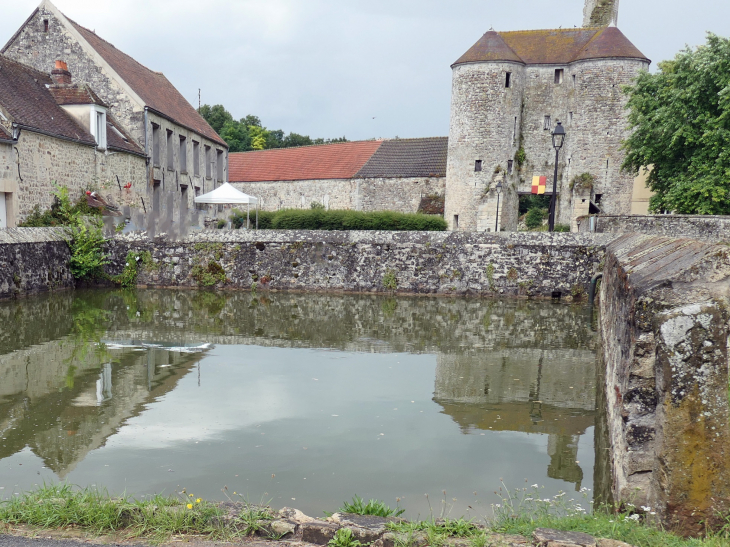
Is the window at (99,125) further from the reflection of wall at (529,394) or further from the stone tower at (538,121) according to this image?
the stone tower at (538,121)

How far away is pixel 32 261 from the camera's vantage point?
508 inches

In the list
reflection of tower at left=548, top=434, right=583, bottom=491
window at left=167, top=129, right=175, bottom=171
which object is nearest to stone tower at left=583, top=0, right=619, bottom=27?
window at left=167, top=129, right=175, bottom=171

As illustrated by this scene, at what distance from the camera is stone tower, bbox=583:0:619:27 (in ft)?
113

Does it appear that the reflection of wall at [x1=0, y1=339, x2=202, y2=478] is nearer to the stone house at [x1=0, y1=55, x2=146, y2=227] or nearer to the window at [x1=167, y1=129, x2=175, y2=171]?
the stone house at [x1=0, y1=55, x2=146, y2=227]

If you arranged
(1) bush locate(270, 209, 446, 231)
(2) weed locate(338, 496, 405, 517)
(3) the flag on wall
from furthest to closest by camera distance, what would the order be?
(3) the flag on wall < (1) bush locate(270, 209, 446, 231) < (2) weed locate(338, 496, 405, 517)

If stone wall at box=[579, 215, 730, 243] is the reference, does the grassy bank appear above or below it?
below

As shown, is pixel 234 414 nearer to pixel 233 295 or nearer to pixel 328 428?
pixel 328 428

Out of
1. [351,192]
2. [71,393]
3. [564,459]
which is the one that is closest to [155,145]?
[351,192]

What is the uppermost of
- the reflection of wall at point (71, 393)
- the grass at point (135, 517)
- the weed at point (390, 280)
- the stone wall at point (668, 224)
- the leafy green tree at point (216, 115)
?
the leafy green tree at point (216, 115)

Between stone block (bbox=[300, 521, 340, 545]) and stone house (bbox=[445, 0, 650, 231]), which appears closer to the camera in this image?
stone block (bbox=[300, 521, 340, 545])

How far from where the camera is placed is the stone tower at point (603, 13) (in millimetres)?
34347

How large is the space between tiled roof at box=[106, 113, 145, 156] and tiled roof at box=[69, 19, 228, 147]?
1.31 meters

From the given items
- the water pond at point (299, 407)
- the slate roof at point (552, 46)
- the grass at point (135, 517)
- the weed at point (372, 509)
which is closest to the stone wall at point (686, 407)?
the water pond at point (299, 407)

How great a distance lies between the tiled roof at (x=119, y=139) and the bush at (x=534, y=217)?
96.3 feet
